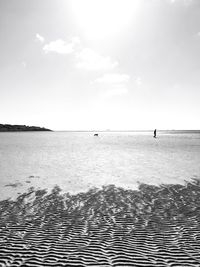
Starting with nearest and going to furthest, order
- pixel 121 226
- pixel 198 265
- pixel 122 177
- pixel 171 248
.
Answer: pixel 198 265, pixel 171 248, pixel 121 226, pixel 122 177

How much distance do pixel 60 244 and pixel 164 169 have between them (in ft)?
50.5

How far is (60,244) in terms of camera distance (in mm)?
6609

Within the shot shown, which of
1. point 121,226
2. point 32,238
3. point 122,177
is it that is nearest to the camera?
point 32,238

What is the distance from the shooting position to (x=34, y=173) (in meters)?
18.2

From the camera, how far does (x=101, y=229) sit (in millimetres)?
7844

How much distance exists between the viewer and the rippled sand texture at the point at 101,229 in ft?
19.3

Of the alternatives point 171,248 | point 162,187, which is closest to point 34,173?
point 162,187

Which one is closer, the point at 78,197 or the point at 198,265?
the point at 198,265

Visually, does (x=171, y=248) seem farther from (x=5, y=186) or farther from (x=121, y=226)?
(x=5, y=186)

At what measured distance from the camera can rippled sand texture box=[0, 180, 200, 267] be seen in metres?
5.88

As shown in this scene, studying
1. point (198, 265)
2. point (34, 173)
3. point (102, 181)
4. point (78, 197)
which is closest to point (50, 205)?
point (78, 197)

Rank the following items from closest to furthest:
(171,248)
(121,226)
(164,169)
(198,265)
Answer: (198,265) < (171,248) < (121,226) < (164,169)

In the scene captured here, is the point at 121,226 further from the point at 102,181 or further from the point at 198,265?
the point at 102,181

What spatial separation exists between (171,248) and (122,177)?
10.7m
